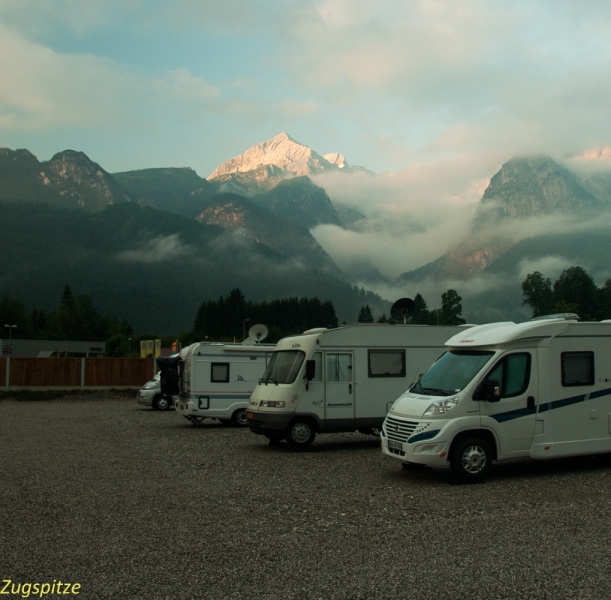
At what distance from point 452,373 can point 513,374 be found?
0.99 m

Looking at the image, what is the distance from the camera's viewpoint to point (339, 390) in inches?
608

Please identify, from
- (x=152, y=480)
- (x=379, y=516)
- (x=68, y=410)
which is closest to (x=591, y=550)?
(x=379, y=516)

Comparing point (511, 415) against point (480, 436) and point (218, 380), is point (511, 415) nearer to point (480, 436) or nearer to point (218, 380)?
point (480, 436)

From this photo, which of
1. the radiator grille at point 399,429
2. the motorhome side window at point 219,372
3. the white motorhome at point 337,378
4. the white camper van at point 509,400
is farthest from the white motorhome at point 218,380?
the radiator grille at point 399,429

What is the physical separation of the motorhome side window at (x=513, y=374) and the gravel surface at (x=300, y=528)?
1.50 meters

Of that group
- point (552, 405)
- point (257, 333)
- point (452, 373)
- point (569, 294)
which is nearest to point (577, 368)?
point (552, 405)

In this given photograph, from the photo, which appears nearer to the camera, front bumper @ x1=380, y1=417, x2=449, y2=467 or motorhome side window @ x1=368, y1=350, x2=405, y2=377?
front bumper @ x1=380, y1=417, x2=449, y2=467

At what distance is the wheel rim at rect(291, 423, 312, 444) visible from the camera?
594 inches

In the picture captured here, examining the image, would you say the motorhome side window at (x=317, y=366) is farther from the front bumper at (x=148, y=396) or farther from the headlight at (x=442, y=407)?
the front bumper at (x=148, y=396)

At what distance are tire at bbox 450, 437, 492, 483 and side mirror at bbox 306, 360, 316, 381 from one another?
202 inches

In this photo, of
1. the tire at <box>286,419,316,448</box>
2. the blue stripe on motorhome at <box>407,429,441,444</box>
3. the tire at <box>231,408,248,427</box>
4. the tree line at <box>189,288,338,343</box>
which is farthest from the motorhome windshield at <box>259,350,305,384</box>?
A: the tree line at <box>189,288,338,343</box>

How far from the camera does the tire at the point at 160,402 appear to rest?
2992 centimetres

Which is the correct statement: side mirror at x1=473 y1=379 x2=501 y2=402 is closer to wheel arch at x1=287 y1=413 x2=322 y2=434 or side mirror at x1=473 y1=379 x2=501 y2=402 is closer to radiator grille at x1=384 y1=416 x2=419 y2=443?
radiator grille at x1=384 y1=416 x2=419 y2=443

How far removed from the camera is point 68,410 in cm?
3023
